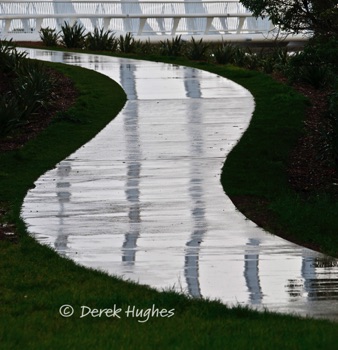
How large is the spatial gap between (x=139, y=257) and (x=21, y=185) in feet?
13.7

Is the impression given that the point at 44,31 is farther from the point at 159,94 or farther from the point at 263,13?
the point at 263,13

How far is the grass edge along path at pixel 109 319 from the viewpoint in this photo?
299 inches

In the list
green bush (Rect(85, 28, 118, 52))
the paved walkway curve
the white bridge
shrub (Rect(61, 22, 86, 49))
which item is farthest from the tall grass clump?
the white bridge

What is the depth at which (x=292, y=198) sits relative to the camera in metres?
13.8

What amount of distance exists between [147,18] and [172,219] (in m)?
32.9

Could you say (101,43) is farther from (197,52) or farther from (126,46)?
(197,52)

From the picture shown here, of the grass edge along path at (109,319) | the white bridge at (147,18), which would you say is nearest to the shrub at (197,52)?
the white bridge at (147,18)

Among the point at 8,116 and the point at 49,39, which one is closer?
the point at 8,116

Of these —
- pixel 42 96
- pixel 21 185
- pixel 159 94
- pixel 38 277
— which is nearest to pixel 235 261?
pixel 38 277

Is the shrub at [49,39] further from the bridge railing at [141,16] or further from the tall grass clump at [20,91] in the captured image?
the tall grass clump at [20,91]

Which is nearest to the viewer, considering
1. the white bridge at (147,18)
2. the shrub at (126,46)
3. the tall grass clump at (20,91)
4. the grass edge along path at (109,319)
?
the grass edge along path at (109,319)

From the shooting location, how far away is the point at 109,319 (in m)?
8.38

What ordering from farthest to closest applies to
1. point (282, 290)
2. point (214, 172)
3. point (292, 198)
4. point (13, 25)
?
1. point (13, 25)
2. point (214, 172)
3. point (292, 198)
4. point (282, 290)

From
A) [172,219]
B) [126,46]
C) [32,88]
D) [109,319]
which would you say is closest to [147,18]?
[126,46]
